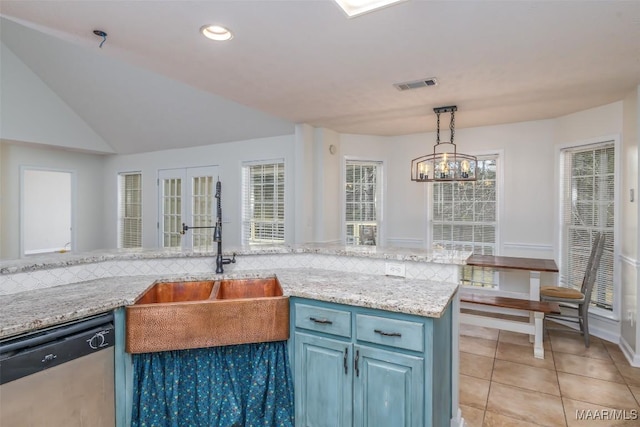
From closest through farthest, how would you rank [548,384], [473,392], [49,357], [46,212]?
[49,357]
[473,392]
[548,384]
[46,212]

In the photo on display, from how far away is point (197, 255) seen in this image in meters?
2.43

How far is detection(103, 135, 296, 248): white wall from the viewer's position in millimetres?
4875

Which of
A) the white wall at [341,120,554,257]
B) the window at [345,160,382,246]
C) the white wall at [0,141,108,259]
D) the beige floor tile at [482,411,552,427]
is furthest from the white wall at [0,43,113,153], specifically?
the beige floor tile at [482,411,552,427]

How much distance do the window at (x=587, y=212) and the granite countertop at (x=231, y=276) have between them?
2.86 meters

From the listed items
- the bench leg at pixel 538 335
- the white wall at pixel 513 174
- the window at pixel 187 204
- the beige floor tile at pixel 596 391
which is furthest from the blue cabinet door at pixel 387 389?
the window at pixel 187 204

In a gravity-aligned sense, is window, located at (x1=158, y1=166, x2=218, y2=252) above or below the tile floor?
above

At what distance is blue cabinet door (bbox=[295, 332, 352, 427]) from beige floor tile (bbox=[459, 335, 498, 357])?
2.07 meters

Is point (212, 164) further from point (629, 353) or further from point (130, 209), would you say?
point (629, 353)

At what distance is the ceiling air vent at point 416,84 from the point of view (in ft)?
9.13

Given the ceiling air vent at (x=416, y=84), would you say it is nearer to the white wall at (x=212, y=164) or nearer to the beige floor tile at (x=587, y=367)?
the white wall at (x=212, y=164)

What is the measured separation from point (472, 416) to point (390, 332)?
1.24m

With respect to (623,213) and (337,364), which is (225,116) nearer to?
(337,364)

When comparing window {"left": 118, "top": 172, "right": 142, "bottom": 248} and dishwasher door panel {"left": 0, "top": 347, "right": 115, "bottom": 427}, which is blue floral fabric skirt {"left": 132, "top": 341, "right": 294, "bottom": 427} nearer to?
dishwasher door panel {"left": 0, "top": 347, "right": 115, "bottom": 427}

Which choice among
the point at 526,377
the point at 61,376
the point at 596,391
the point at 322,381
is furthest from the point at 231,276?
the point at 596,391
